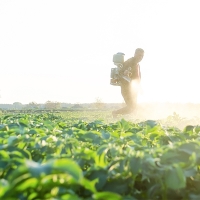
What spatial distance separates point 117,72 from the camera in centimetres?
1593

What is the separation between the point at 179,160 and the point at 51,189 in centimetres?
71

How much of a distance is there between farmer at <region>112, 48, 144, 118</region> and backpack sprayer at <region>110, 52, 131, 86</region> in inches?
5.6

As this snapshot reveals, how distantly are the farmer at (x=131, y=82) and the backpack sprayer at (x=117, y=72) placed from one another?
141mm

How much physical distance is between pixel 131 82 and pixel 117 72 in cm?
73

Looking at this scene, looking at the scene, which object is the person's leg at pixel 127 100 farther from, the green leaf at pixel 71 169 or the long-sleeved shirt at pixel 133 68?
the green leaf at pixel 71 169

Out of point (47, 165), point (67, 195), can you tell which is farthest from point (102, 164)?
point (47, 165)

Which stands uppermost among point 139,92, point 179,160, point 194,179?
point 139,92

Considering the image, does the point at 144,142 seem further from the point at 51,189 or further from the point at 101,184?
the point at 51,189

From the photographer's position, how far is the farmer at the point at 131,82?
1555 centimetres

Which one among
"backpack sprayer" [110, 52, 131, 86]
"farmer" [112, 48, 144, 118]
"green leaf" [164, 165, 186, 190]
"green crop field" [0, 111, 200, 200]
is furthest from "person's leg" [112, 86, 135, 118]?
"green leaf" [164, 165, 186, 190]

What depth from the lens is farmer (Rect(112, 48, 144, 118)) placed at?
51.0 feet

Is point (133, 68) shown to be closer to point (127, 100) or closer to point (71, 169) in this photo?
point (127, 100)

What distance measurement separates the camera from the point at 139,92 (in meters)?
Result: 15.9

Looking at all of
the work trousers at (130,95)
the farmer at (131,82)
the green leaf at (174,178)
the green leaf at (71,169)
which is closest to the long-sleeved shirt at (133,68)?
the farmer at (131,82)
